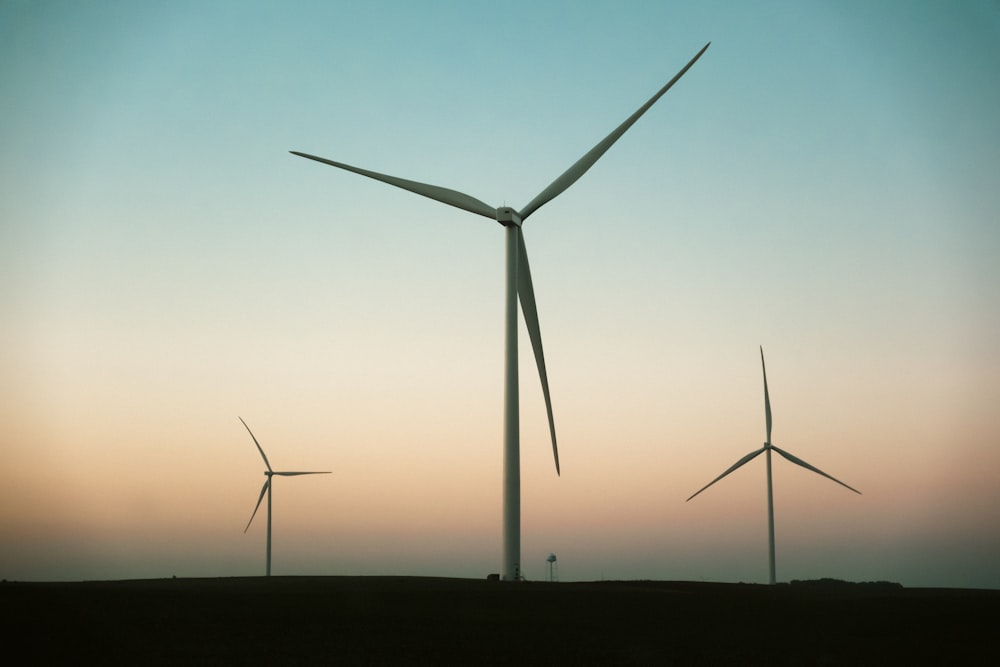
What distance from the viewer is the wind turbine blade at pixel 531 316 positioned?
2173 inches

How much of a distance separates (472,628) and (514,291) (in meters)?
25.2

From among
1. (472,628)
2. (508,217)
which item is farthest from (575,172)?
(472,628)

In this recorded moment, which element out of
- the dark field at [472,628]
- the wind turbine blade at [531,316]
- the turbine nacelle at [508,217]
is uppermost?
the turbine nacelle at [508,217]

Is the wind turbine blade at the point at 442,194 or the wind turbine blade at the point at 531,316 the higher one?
the wind turbine blade at the point at 442,194

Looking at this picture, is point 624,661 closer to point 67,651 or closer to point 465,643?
point 465,643

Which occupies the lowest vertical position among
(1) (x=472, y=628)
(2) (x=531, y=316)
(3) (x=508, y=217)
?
(1) (x=472, y=628)

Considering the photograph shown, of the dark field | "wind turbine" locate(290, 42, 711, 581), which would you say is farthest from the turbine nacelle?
the dark field

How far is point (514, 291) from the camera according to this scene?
56.2 meters

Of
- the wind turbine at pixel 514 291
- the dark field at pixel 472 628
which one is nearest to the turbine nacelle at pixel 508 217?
the wind turbine at pixel 514 291

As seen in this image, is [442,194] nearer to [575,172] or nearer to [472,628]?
[575,172]

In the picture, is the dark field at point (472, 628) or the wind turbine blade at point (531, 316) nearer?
the dark field at point (472, 628)

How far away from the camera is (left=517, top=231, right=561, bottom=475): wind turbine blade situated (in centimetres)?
5519

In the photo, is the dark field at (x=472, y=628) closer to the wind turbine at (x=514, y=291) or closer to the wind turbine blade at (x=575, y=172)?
the wind turbine at (x=514, y=291)

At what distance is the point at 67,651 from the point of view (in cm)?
2798
